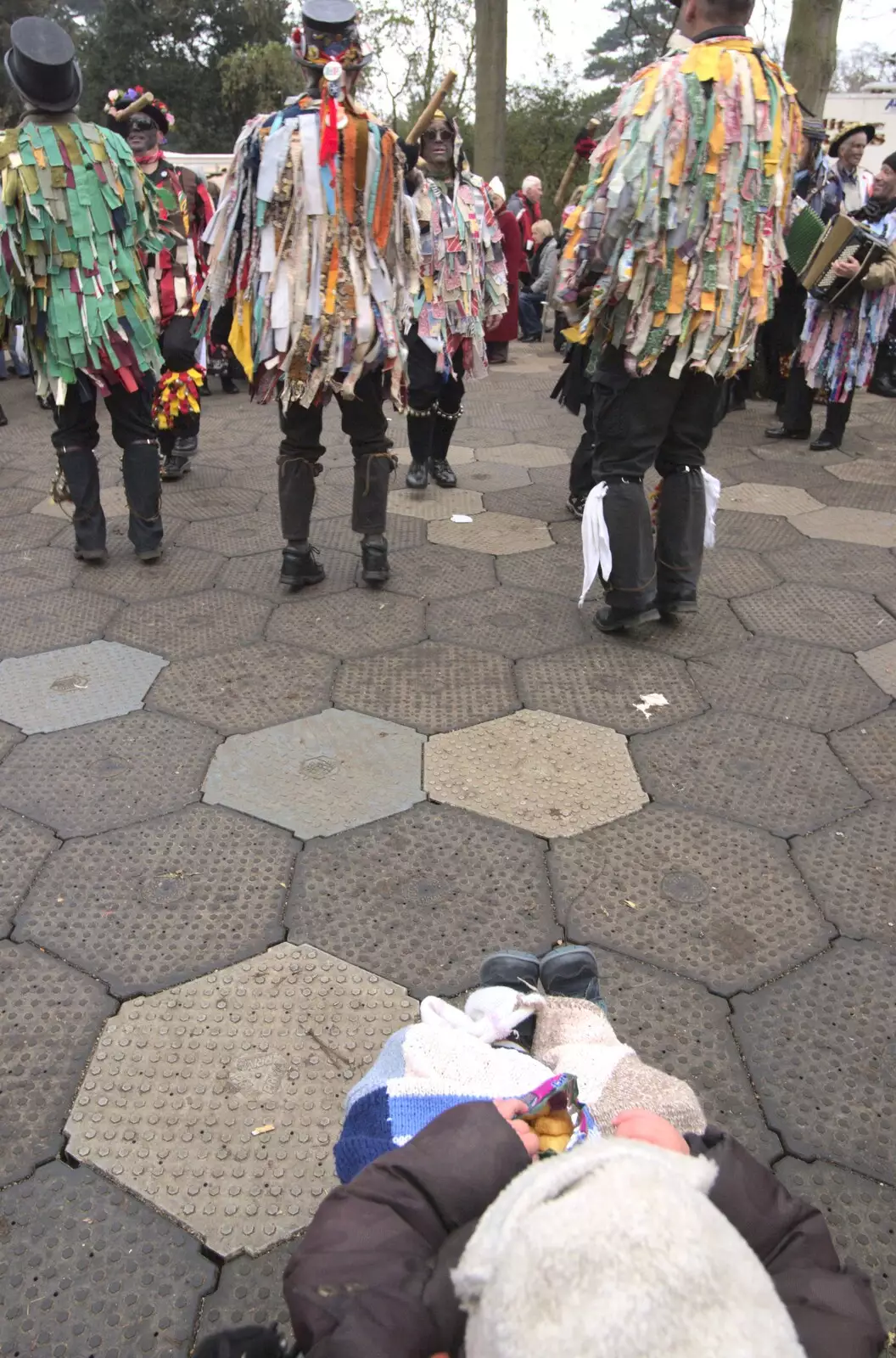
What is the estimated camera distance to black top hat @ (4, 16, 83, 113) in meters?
3.25

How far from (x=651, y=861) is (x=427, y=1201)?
4.35 feet

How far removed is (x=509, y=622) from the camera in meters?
3.54

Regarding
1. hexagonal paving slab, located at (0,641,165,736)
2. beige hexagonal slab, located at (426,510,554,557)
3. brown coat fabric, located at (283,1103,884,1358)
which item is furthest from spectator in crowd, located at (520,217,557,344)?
brown coat fabric, located at (283,1103,884,1358)

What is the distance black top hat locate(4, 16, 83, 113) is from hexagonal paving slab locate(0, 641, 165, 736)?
188 centimetres

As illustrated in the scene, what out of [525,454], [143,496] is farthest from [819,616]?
[525,454]

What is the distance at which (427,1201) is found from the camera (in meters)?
1.05

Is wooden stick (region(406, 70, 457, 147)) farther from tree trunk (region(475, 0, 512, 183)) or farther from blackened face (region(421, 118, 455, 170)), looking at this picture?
tree trunk (region(475, 0, 512, 183))

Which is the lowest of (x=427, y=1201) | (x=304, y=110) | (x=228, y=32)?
(x=427, y=1201)

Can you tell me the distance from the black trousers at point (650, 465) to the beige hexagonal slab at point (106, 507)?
8.27ft

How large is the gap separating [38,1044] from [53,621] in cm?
209

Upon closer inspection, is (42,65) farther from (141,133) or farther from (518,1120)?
(518,1120)

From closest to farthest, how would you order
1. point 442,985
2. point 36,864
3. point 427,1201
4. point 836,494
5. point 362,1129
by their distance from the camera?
1. point 427,1201
2. point 362,1129
3. point 442,985
4. point 36,864
5. point 836,494

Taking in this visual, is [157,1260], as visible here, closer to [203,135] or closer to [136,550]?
[136,550]

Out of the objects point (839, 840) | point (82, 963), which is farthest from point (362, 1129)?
point (839, 840)
